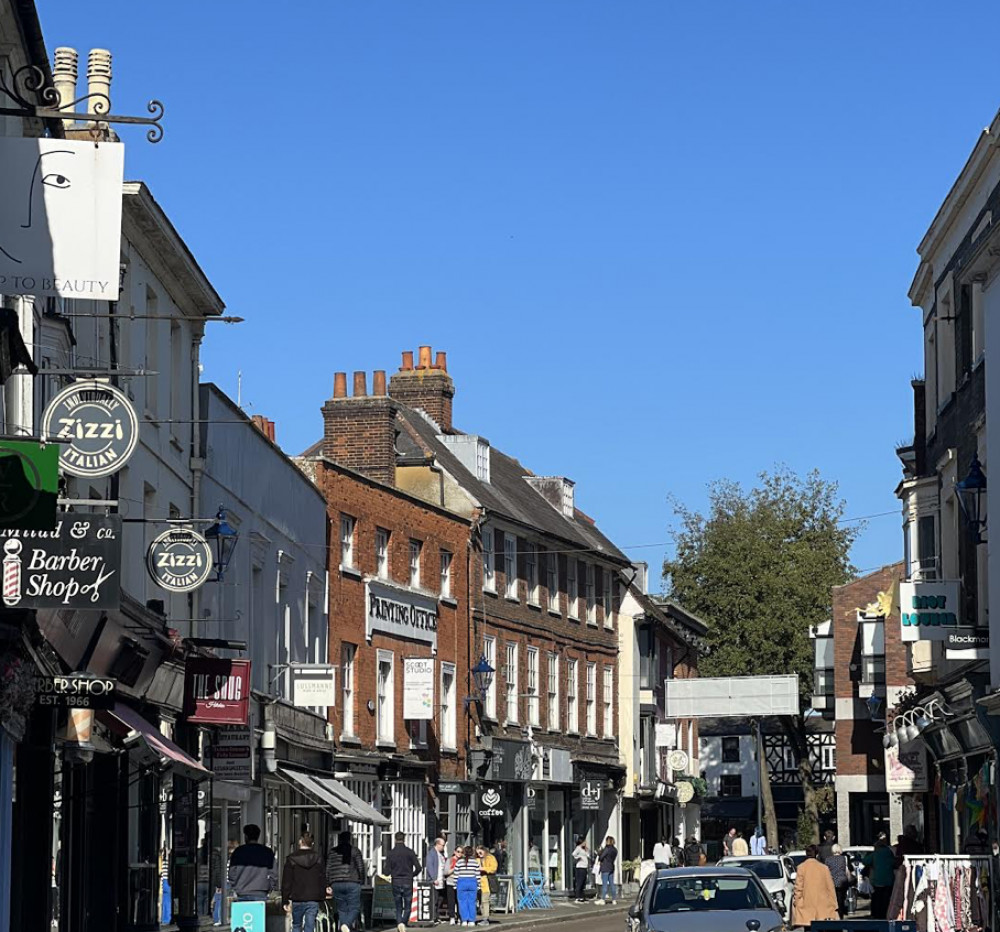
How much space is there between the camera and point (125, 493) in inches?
1005

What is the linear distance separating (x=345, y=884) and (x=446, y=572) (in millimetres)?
19776

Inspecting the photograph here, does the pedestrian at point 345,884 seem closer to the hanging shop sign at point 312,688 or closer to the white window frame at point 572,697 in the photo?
the hanging shop sign at point 312,688

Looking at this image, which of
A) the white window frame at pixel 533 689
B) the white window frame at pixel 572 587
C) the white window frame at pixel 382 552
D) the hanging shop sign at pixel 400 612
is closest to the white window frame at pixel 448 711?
the hanging shop sign at pixel 400 612

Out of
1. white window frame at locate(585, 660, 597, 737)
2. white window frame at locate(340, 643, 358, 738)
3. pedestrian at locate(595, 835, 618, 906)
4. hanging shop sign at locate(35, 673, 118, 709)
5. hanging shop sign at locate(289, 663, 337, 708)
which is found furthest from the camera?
white window frame at locate(585, 660, 597, 737)

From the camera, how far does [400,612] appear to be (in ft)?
142

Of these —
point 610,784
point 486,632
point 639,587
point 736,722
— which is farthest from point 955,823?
point 736,722

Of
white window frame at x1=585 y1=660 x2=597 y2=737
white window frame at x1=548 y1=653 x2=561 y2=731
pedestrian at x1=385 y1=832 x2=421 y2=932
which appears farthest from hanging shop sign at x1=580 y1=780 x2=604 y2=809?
pedestrian at x1=385 y1=832 x2=421 y2=932

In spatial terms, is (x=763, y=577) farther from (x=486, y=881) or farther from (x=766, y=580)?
(x=486, y=881)

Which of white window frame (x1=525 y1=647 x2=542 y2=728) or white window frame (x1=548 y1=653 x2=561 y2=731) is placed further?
white window frame (x1=548 y1=653 x2=561 y2=731)

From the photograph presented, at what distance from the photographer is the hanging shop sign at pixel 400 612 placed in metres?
41.8

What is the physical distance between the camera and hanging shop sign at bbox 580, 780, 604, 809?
52844mm

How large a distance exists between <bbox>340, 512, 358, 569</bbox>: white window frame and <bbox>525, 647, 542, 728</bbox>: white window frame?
11289 millimetres

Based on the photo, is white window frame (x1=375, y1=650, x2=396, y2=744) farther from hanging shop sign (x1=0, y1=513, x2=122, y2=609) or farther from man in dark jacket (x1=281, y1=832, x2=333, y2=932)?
hanging shop sign (x1=0, y1=513, x2=122, y2=609)

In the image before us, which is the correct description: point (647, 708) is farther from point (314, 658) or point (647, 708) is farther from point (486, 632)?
point (314, 658)
